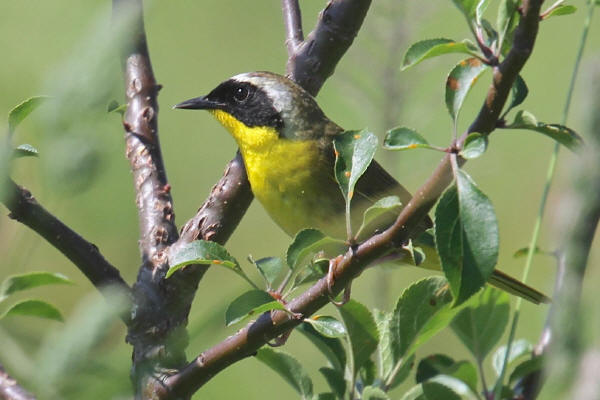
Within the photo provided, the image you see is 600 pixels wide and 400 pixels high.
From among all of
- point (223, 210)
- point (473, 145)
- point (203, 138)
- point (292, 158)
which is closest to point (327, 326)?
point (473, 145)

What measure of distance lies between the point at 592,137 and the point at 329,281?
58 centimetres

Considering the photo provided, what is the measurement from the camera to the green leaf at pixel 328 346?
1.31 m

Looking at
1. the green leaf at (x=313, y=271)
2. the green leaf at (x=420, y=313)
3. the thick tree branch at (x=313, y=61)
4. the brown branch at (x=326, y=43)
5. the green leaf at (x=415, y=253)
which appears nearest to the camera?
the green leaf at (x=415, y=253)

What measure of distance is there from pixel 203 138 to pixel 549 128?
4.29 metres

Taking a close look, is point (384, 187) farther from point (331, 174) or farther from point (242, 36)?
point (242, 36)

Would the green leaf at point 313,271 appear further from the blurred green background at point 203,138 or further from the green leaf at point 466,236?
the green leaf at point 466,236

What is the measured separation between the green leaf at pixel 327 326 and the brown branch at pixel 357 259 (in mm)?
30

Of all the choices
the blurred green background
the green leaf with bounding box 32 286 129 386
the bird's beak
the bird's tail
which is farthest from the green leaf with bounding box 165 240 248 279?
the bird's beak

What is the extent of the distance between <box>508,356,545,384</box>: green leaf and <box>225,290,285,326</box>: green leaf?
480mm

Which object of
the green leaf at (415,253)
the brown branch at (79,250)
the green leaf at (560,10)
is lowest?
the green leaf at (415,253)

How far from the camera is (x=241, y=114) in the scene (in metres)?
2.69

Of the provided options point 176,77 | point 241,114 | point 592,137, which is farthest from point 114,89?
point 176,77

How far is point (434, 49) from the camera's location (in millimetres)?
803

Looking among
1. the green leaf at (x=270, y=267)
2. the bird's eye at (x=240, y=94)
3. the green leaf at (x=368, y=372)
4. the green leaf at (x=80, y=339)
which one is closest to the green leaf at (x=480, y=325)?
the green leaf at (x=368, y=372)
